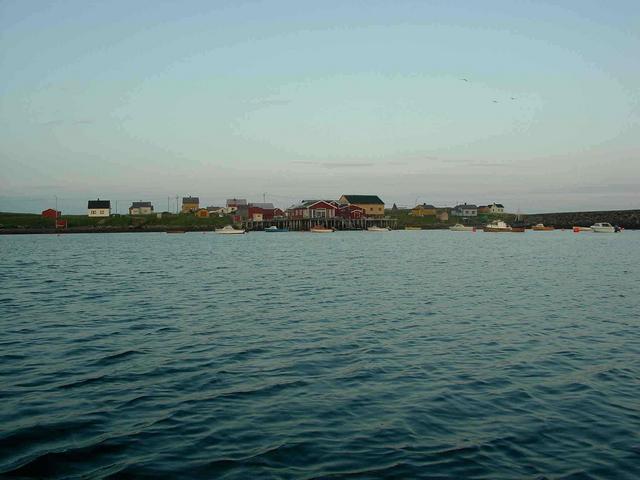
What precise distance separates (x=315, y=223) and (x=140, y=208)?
244ft

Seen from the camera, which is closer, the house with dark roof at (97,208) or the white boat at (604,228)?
the white boat at (604,228)

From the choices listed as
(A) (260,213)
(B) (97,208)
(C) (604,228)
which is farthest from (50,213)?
(C) (604,228)

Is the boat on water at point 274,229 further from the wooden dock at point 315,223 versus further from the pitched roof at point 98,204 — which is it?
the pitched roof at point 98,204

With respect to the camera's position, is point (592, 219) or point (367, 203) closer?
point (592, 219)

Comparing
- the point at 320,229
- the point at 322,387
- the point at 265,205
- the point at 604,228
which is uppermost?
the point at 265,205

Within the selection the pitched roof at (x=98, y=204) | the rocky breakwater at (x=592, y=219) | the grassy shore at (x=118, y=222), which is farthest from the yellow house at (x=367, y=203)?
the pitched roof at (x=98, y=204)

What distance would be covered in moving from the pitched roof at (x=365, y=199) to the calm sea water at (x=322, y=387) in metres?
152

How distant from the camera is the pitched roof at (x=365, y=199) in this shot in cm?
17850

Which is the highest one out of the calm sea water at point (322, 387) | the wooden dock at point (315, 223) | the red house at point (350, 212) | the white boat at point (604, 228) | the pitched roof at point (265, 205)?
the pitched roof at point (265, 205)

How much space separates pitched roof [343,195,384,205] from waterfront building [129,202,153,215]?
73.8m

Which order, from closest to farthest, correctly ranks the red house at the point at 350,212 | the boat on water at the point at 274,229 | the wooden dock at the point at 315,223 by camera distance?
the wooden dock at the point at 315,223 < the boat on water at the point at 274,229 < the red house at the point at 350,212

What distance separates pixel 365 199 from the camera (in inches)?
7082

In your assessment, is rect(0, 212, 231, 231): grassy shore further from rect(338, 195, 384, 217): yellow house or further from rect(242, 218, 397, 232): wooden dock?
rect(338, 195, 384, 217): yellow house

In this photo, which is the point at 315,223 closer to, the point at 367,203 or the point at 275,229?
the point at 275,229
